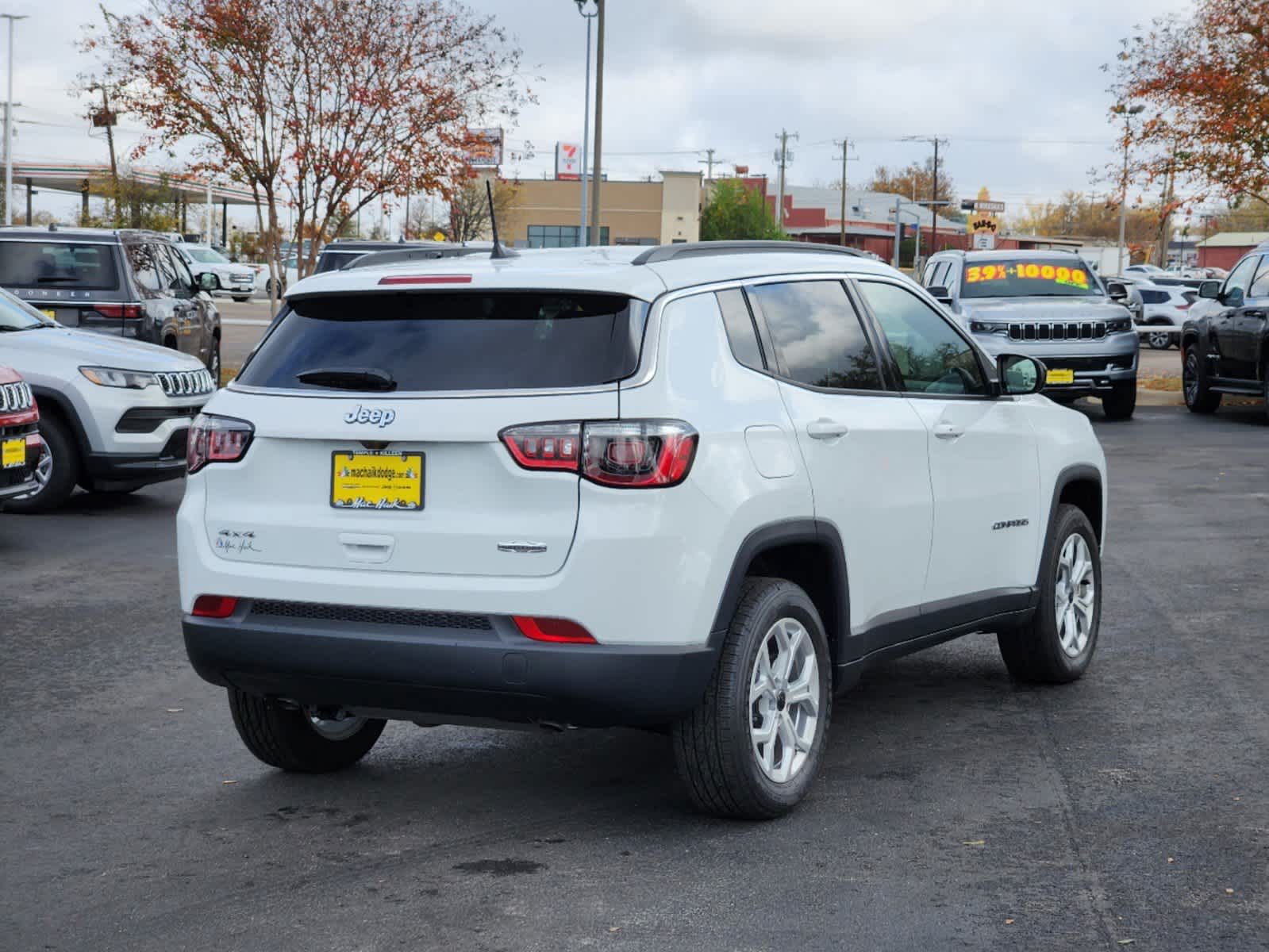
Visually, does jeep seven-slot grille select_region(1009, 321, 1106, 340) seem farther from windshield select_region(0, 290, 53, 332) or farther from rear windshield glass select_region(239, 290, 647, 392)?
rear windshield glass select_region(239, 290, 647, 392)

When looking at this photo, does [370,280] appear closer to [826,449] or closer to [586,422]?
[586,422]

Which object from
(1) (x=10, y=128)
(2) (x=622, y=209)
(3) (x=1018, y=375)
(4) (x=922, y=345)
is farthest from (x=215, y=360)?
(2) (x=622, y=209)

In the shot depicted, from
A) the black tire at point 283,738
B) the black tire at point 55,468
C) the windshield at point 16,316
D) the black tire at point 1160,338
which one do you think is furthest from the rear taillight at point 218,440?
the black tire at point 1160,338

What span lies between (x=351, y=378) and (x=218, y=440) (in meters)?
0.49

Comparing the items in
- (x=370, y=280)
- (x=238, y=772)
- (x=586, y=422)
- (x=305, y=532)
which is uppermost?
(x=370, y=280)

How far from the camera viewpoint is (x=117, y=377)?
490 inches

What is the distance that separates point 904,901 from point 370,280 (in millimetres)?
2298

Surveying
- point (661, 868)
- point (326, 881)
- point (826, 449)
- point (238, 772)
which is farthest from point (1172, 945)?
point (238, 772)

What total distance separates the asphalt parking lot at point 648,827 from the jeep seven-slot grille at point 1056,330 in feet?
39.5

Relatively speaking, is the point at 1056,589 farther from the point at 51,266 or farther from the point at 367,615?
the point at 51,266

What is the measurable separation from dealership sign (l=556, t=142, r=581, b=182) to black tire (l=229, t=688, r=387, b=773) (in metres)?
109

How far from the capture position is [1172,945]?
13.8 ft

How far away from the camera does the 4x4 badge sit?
4848 millimetres

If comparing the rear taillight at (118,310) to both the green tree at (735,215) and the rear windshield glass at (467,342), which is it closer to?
the rear windshield glass at (467,342)
